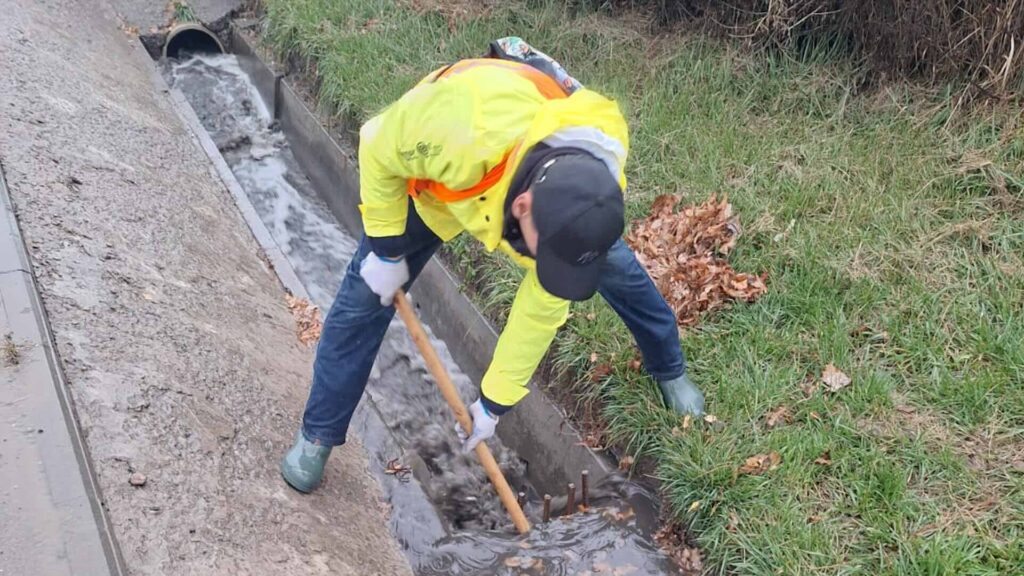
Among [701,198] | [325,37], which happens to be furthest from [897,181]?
[325,37]

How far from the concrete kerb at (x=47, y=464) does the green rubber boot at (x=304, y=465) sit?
2.61 ft

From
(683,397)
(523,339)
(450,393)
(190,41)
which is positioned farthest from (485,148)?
(190,41)

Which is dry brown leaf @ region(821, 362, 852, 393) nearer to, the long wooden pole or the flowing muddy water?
the flowing muddy water

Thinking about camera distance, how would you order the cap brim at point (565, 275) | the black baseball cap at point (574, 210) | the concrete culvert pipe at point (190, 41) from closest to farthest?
1. the black baseball cap at point (574, 210)
2. the cap brim at point (565, 275)
3. the concrete culvert pipe at point (190, 41)

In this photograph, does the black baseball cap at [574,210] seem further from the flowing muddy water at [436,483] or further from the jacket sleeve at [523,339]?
the flowing muddy water at [436,483]

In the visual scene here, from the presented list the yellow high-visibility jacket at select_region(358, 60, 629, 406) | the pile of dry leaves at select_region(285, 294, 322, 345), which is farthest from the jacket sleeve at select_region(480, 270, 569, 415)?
the pile of dry leaves at select_region(285, 294, 322, 345)

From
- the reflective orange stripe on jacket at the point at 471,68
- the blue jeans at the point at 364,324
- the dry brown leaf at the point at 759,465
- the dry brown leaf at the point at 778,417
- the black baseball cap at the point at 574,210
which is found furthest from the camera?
the dry brown leaf at the point at 778,417

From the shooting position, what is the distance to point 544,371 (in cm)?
421

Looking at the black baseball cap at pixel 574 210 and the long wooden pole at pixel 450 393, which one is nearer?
the black baseball cap at pixel 574 210

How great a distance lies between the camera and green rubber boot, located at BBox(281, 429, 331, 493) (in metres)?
3.36

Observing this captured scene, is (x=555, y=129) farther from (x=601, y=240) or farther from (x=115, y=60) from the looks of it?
(x=115, y=60)

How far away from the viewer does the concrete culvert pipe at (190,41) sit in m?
8.80

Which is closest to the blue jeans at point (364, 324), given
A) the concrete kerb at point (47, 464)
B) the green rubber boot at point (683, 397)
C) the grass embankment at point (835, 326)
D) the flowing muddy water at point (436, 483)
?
the green rubber boot at point (683, 397)

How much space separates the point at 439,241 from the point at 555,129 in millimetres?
958
